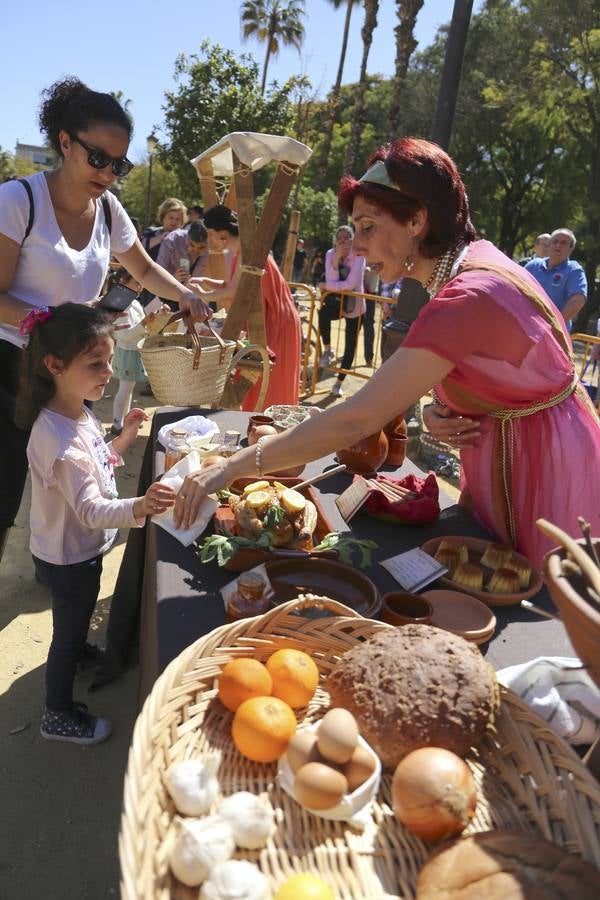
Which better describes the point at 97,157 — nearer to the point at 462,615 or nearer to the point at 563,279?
the point at 462,615

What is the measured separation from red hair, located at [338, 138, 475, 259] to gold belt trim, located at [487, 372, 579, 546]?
567mm

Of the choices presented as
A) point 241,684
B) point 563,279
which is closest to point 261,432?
point 241,684

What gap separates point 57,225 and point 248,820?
2.37 meters

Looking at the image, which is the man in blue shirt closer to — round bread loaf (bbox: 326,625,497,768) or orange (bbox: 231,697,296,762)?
round bread loaf (bbox: 326,625,497,768)

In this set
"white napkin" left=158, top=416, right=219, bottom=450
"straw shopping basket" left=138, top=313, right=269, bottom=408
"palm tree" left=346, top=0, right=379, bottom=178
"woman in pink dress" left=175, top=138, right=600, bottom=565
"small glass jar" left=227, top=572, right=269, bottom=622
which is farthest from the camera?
"palm tree" left=346, top=0, right=379, bottom=178

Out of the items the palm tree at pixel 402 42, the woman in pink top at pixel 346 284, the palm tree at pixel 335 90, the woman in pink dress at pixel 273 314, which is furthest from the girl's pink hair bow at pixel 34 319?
the palm tree at pixel 335 90

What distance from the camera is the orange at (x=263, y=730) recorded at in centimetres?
108

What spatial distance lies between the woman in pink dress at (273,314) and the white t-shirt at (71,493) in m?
2.13

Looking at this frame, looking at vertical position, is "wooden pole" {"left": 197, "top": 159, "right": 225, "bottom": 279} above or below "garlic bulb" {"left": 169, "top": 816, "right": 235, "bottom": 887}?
above

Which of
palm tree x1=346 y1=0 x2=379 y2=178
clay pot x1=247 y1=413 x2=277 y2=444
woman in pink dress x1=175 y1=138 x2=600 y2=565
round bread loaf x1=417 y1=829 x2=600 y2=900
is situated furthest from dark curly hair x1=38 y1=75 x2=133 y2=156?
palm tree x1=346 y1=0 x2=379 y2=178

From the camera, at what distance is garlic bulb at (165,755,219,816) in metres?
0.96

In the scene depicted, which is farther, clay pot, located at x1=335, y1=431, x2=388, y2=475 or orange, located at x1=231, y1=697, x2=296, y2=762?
clay pot, located at x1=335, y1=431, x2=388, y2=475

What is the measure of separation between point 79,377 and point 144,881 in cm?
166

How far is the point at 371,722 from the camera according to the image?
1.10 meters
